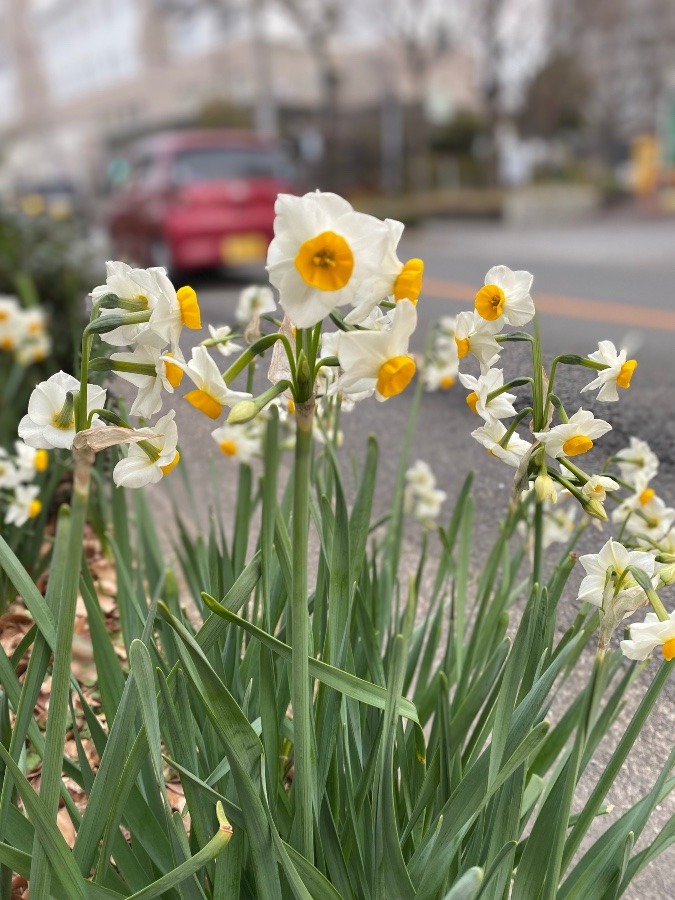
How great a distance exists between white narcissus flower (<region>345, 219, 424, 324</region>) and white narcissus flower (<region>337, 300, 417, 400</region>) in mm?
37

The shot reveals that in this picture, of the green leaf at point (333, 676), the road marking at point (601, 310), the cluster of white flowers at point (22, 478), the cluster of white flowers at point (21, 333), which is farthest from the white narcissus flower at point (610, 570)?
the road marking at point (601, 310)

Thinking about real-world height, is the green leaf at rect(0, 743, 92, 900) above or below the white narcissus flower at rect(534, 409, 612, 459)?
below

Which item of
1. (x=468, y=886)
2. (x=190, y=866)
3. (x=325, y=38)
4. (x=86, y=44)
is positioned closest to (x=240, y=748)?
(x=190, y=866)

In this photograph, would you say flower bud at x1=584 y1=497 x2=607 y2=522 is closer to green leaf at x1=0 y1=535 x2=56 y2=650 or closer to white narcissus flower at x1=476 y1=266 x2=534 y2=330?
white narcissus flower at x1=476 y1=266 x2=534 y2=330

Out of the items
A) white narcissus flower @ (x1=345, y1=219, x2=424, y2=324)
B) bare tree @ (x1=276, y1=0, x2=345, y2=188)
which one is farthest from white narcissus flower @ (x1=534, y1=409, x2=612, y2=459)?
bare tree @ (x1=276, y1=0, x2=345, y2=188)

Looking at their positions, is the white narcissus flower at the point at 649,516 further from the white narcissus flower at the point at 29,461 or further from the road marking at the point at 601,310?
the road marking at the point at 601,310

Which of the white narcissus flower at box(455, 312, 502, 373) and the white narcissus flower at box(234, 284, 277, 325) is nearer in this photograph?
the white narcissus flower at box(455, 312, 502, 373)

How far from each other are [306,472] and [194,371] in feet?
0.42

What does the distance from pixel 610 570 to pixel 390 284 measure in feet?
1.16

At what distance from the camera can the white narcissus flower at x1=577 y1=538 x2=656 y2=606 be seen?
2.82 feet

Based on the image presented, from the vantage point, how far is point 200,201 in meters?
8.43

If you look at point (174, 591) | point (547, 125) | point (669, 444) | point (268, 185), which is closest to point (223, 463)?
point (174, 591)

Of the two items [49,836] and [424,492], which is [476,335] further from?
[424,492]

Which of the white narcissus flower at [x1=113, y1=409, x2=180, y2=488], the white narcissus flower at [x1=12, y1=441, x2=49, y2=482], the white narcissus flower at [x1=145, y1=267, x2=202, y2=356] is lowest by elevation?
the white narcissus flower at [x1=12, y1=441, x2=49, y2=482]
